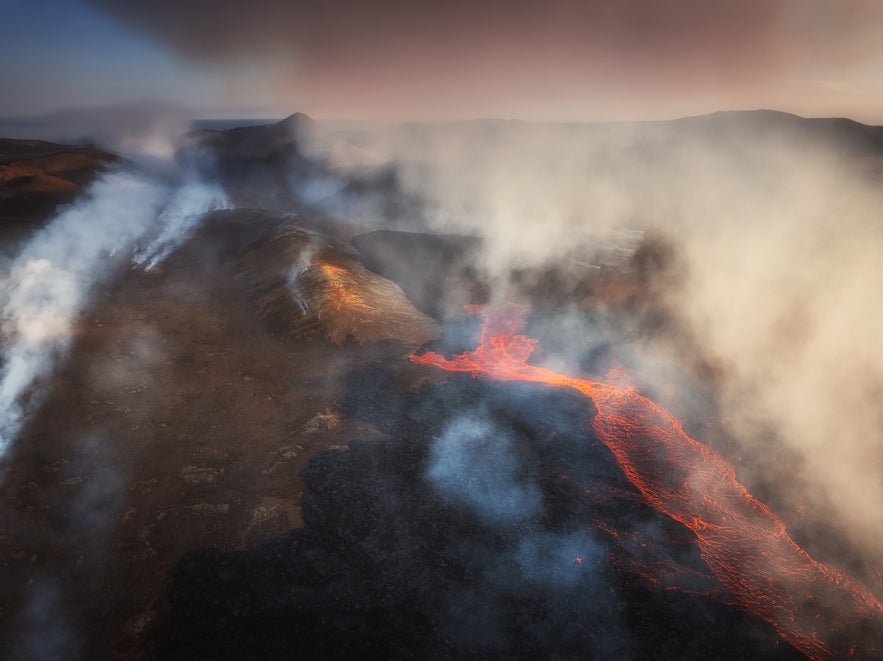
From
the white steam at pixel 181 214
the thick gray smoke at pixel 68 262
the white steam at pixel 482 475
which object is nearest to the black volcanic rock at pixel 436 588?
the white steam at pixel 482 475

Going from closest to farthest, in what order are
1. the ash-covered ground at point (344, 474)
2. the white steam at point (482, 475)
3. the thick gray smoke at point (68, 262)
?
the ash-covered ground at point (344, 474) < the white steam at point (482, 475) < the thick gray smoke at point (68, 262)

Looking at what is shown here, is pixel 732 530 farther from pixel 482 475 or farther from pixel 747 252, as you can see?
pixel 747 252

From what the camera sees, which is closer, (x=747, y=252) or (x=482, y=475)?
(x=482, y=475)

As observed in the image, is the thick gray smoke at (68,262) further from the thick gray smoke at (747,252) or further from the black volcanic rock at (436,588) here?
the thick gray smoke at (747,252)

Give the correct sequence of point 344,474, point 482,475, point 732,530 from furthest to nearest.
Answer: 1. point 482,475
2. point 344,474
3. point 732,530

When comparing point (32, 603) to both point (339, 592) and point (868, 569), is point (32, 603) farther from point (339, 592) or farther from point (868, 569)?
point (868, 569)

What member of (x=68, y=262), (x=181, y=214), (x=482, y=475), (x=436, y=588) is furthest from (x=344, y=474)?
(x=181, y=214)

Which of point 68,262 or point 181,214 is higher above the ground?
point 181,214
